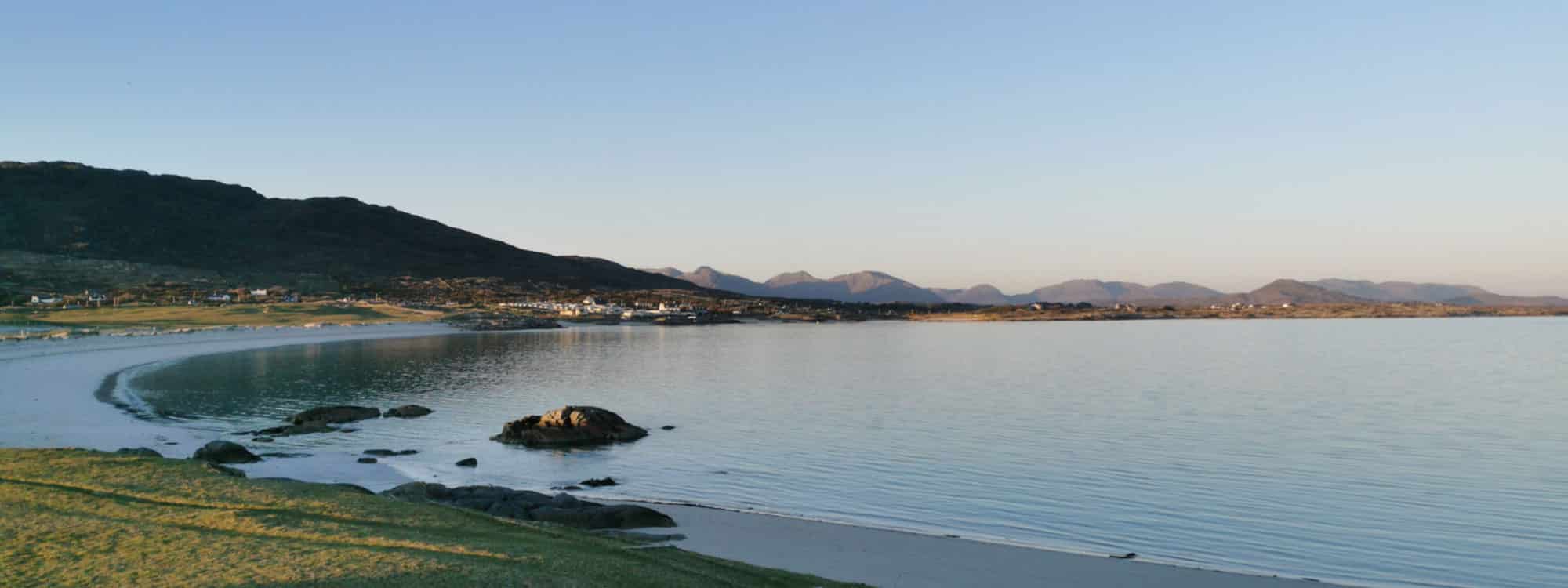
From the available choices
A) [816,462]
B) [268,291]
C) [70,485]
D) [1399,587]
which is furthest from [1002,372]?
[268,291]

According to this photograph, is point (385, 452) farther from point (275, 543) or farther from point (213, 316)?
point (213, 316)

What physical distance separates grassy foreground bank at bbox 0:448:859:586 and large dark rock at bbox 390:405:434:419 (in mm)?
25721

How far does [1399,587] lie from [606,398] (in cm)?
4663

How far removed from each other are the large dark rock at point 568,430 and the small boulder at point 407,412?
940 centimetres

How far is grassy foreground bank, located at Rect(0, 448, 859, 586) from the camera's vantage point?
12469 mm

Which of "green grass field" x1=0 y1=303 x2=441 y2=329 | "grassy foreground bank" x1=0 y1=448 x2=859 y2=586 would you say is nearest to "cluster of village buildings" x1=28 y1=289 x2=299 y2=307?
"green grass field" x1=0 y1=303 x2=441 y2=329

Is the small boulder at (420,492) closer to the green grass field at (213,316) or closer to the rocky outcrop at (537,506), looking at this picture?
the rocky outcrop at (537,506)

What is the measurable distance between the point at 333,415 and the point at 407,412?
12.2ft

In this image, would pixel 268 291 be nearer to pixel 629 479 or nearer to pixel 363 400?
pixel 363 400

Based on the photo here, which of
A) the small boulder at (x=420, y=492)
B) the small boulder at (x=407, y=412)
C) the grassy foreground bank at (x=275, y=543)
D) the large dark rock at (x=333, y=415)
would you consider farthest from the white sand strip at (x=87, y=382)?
the grassy foreground bank at (x=275, y=543)

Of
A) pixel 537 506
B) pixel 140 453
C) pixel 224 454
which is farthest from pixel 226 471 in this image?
pixel 537 506

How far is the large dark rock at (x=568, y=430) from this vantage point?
1516 inches

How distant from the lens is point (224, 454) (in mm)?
30016

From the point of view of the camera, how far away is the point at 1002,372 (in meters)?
77.8
